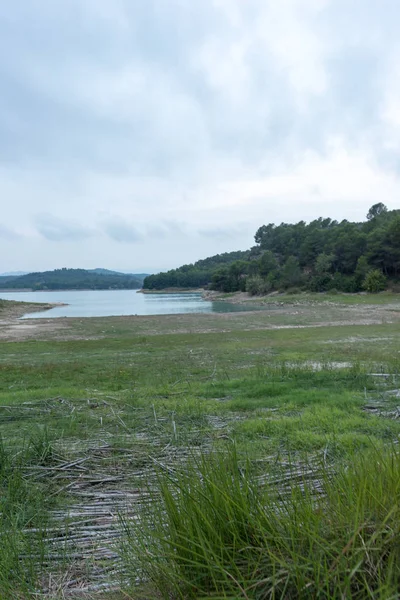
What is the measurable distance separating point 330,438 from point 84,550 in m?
2.87

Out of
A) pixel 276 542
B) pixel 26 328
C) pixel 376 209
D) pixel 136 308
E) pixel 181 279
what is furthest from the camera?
pixel 181 279

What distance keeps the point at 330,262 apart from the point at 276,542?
78.8 metres

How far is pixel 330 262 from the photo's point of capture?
76.3m

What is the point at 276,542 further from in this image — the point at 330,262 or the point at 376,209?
the point at 376,209

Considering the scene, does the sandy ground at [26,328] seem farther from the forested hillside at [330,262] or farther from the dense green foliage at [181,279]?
the dense green foliage at [181,279]

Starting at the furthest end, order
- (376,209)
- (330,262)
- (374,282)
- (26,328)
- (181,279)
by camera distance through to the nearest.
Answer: (181,279) < (376,209) < (330,262) < (374,282) < (26,328)

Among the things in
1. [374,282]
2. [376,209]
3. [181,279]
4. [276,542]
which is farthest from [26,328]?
[181,279]

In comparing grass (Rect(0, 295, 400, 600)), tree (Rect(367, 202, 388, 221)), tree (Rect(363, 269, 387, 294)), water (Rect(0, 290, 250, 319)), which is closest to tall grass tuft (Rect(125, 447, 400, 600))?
grass (Rect(0, 295, 400, 600))

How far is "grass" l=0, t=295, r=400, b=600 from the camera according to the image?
68.4 inches

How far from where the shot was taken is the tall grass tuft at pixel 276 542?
5.24 feet

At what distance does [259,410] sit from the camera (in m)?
6.50

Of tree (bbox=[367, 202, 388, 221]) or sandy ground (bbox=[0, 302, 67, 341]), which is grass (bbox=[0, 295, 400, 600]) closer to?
sandy ground (bbox=[0, 302, 67, 341])

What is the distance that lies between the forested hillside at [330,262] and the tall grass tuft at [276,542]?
65465 millimetres

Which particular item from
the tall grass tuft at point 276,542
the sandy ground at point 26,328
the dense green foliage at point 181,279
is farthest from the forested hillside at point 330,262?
the tall grass tuft at point 276,542
